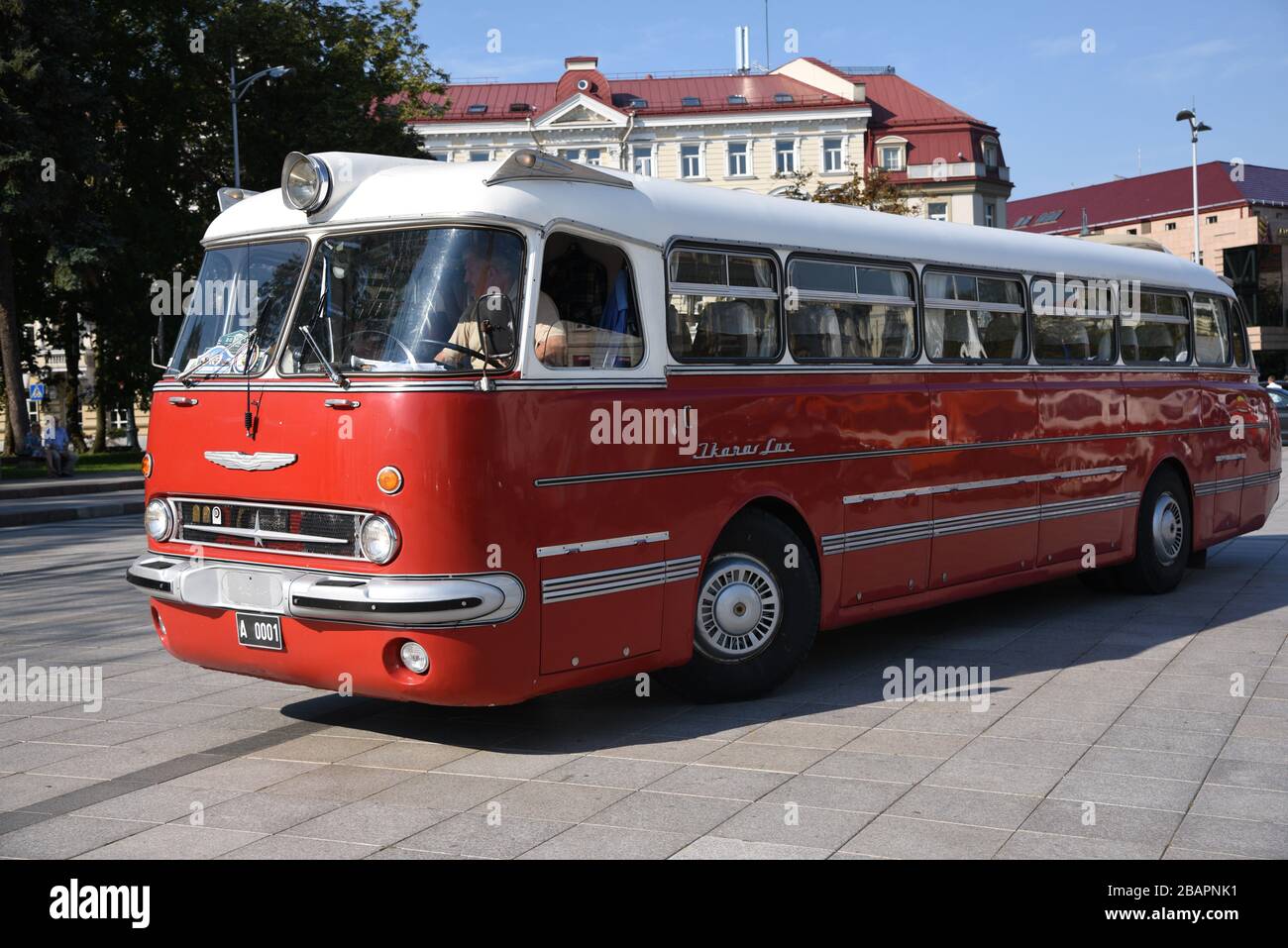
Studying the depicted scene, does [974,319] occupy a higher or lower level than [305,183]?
lower

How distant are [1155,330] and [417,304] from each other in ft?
25.3

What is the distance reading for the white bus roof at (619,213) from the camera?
6.53m

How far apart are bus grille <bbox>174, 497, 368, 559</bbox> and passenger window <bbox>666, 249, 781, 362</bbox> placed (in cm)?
199

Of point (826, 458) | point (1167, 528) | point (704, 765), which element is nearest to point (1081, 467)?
point (1167, 528)

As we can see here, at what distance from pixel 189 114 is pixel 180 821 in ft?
129

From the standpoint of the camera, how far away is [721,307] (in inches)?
301

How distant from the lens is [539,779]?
6.19m

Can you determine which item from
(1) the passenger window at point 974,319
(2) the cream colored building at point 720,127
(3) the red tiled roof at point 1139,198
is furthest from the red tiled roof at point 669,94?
(1) the passenger window at point 974,319

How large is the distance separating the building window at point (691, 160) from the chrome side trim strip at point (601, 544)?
69920 millimetres

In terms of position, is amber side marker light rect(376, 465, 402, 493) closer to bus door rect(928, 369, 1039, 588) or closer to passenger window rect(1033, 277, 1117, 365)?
bus door rect(928, 369, 1039, 588)

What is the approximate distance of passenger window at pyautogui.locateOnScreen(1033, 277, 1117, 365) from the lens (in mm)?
10414

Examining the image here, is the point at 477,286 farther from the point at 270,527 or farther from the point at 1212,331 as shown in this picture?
the point at 1212,331

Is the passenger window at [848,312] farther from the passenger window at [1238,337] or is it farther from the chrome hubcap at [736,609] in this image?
the passenger window at [1238,337]
